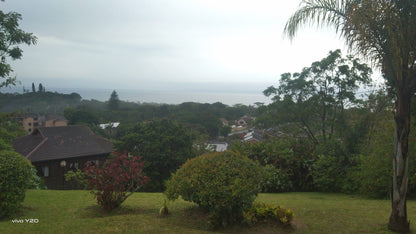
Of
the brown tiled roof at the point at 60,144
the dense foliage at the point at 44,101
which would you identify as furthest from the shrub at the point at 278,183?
the dense foliage at the point at 44,101

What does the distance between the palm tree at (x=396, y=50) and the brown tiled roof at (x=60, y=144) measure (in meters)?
24.0

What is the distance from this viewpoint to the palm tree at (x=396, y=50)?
4.25 metres

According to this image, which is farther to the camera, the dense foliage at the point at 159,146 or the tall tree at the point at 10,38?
the dense foliage at the point at 159,146

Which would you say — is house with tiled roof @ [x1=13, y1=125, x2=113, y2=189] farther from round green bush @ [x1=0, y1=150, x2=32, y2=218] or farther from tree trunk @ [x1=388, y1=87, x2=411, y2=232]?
tree trunk @ [x1=388, y1=87, x2=411, y2=232]

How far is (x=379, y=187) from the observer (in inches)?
315

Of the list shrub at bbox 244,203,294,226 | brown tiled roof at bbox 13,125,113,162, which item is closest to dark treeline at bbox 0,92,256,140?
brown tiled roof at bbox 13,125,113,162

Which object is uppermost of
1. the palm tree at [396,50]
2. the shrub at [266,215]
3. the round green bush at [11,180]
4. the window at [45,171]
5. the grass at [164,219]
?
the palm tree at [396,50]

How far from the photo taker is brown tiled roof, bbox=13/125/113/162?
76.4 ft

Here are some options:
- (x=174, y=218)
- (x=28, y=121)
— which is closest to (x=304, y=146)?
(x=174, y=218)

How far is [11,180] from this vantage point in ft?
16.3

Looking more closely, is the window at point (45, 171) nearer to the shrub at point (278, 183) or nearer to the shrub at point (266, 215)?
the shrub at point (278, 183)

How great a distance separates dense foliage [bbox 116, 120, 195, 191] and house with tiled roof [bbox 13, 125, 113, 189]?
536 cm

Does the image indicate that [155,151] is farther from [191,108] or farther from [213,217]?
[191,108]

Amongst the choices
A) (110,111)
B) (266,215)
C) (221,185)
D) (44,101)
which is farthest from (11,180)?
(44,101)
